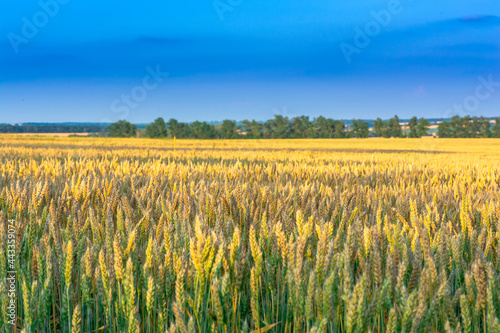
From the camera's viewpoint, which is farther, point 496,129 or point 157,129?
point 496,129

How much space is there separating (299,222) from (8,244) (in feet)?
3.60

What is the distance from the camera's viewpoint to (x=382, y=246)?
4.60 feet

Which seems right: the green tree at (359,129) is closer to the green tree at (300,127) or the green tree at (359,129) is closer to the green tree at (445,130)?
the green tree at (300,127)

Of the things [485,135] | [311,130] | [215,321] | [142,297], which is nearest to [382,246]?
[215,321]

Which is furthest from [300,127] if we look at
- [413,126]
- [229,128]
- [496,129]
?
[496,129]

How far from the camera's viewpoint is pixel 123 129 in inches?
2484

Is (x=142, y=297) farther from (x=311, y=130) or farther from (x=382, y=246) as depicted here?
(x=311, y=130)

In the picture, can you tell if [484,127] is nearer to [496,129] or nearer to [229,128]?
[496,129]

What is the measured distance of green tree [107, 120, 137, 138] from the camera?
206 ft

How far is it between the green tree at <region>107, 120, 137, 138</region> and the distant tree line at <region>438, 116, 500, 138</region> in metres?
53.8

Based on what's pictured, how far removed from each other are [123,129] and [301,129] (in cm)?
3053

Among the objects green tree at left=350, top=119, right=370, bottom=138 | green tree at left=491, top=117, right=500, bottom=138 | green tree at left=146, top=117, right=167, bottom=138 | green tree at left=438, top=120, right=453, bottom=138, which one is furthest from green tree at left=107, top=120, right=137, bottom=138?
green tree at left=491, top=117, right=500, bottom=138

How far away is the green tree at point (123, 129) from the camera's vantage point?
62.9m

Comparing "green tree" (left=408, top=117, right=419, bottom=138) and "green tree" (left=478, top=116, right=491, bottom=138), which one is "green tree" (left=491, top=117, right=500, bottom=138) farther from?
"green tree" (left=408, top=117, right=419, bottom=138)
